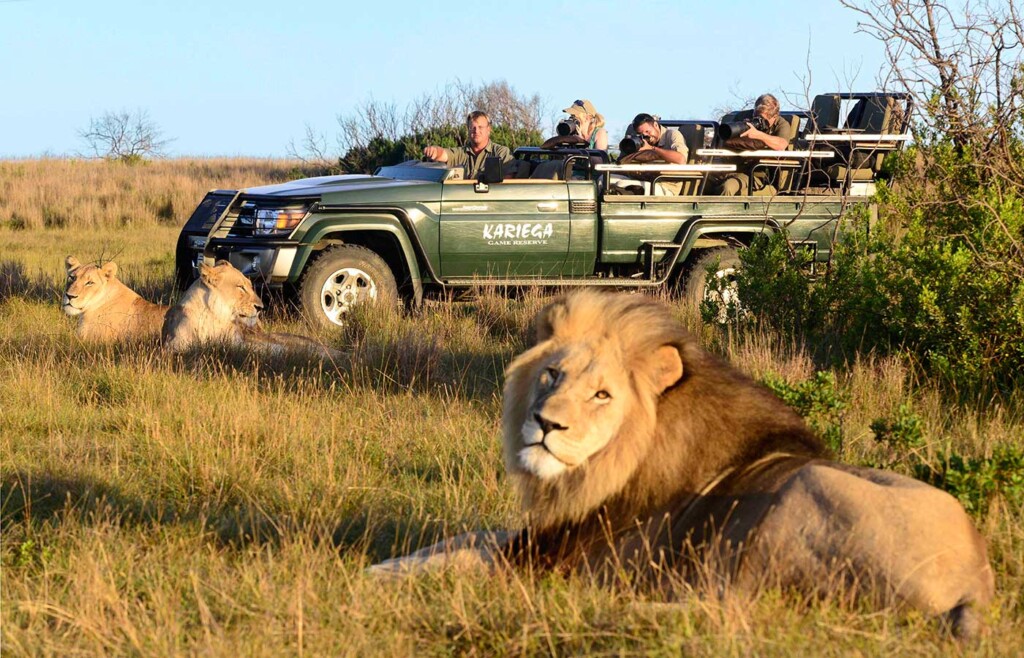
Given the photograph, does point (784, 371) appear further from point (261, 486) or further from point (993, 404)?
point (261, 486)

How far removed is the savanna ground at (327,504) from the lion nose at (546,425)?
0.45m

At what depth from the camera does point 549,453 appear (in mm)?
3148

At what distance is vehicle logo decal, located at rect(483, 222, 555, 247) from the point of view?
9320 mm

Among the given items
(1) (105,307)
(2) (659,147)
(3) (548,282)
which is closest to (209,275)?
(1) (105,307)

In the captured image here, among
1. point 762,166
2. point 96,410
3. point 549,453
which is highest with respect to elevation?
point 762,166

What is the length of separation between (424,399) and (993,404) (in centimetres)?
289

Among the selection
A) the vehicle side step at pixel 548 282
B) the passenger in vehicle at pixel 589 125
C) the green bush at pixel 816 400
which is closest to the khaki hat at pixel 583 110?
the passenger in vehicle at pixel 589 125

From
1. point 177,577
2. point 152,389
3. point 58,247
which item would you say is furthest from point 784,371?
point 58,247

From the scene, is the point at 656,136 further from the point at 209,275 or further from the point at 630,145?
the point at 209,275

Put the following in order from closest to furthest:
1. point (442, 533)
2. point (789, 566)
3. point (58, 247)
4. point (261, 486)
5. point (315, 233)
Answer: point (789, 566) < point (442, 533) < point (261, 486) < point (315, 233) < point (58, 247)

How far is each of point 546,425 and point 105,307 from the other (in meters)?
6.20

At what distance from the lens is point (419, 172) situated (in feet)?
31.9

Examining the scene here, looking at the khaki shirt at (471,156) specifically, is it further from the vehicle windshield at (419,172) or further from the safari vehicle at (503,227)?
the safari vehicle at (503,227)

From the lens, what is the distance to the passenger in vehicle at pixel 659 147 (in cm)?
977
